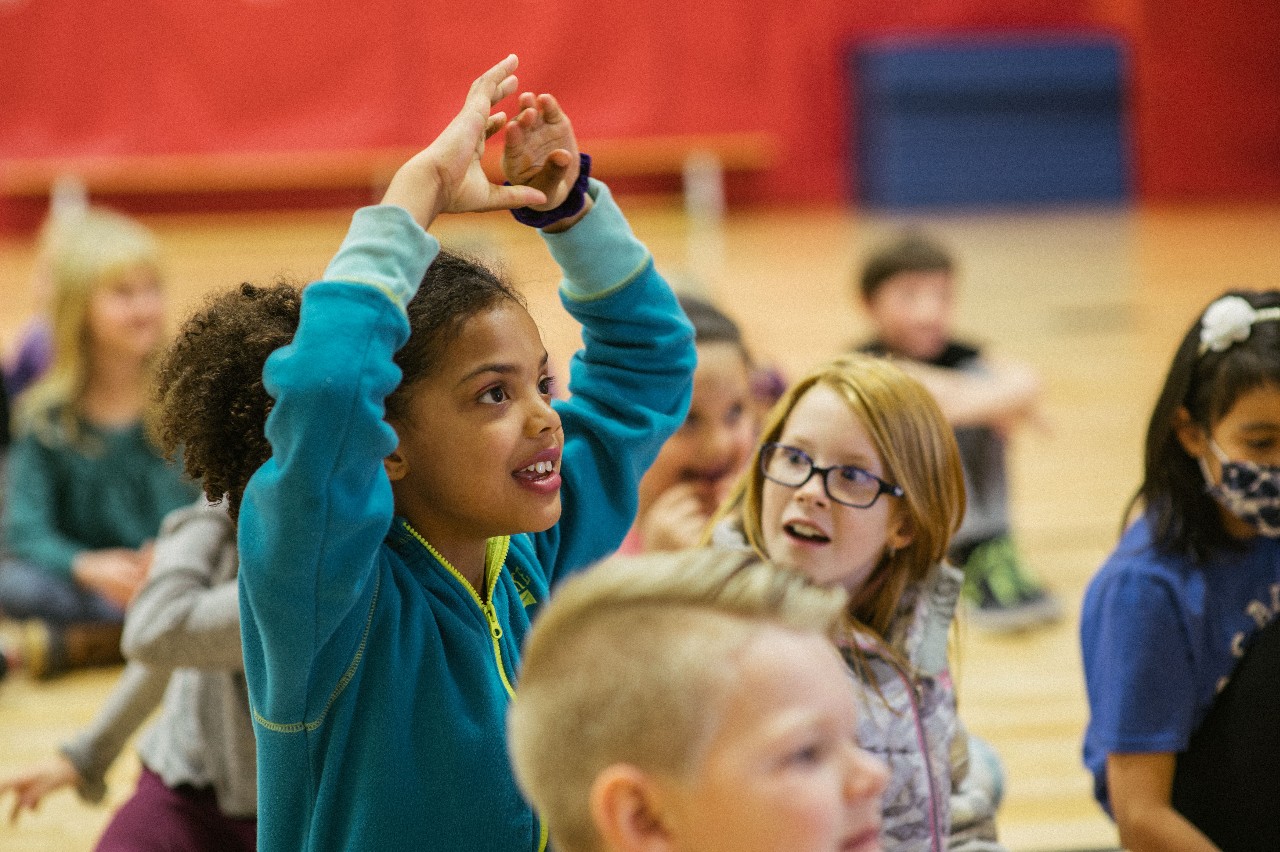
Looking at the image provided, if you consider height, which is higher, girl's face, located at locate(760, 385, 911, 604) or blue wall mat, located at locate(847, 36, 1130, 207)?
blue wall mat, located at locate(847, 36, 1130, 207)

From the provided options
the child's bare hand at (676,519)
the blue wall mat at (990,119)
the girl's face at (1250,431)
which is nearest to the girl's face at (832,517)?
the girl's face at (1250,431)

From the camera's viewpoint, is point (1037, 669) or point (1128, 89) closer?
point (1037, 669)

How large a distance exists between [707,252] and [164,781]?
6.88 meters

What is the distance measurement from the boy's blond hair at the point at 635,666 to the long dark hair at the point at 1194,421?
1.01m

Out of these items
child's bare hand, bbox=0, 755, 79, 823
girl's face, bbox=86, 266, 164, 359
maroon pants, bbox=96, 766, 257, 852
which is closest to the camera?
maroon pants, bbox=96, 766, 257, 852

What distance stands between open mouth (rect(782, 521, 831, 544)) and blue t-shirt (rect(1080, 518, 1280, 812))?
41 centimetres

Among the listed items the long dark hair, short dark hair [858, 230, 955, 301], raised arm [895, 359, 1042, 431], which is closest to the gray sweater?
the long dark hair

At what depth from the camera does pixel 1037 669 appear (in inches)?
131

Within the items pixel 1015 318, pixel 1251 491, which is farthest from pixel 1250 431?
pixel 1015 318

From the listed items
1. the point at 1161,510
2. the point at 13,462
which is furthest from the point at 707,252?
the point at 1161,510

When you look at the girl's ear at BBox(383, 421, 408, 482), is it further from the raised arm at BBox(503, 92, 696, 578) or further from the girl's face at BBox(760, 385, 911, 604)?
the girl's face at BBox(760, 385, 911, 604)

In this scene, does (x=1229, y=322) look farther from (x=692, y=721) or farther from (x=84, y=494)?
(x=84, y=494)

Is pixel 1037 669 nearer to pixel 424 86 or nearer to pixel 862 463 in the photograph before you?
pixel 862 463

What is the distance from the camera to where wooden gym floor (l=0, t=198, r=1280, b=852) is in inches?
111
